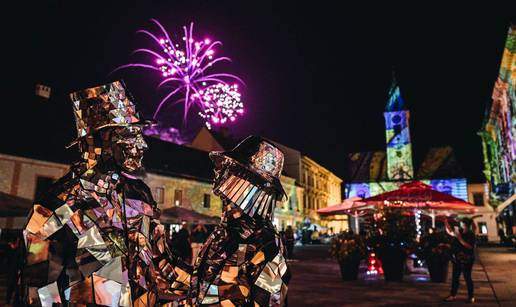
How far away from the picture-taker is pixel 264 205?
217cm

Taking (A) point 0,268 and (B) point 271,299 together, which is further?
(A) point 0,268

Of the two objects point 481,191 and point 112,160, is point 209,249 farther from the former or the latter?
point 481,191

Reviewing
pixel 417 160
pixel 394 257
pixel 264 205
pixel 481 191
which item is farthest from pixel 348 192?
pixel 264 205

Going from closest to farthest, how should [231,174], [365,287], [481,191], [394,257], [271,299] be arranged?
[271,299], [231,174], [365,287], [394,257], [481,191]

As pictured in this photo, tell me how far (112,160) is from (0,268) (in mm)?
13305

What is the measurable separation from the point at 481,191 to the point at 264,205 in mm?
56740

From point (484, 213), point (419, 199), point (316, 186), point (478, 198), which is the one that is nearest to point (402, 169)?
point (478, 198)

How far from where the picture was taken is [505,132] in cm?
2989

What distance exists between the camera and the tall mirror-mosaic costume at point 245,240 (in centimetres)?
185

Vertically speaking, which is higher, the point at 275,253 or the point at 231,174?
the point at 231,174

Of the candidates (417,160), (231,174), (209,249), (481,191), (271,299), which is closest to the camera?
(271,299)

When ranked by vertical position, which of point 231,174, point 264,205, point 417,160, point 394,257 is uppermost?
point 417,160

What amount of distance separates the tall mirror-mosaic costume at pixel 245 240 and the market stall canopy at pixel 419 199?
975cm

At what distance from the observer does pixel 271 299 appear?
1865 mm
